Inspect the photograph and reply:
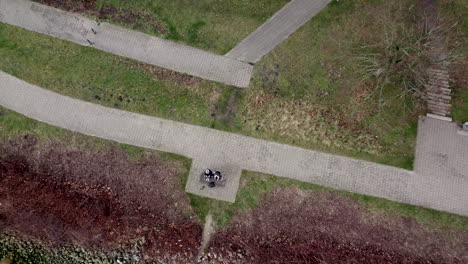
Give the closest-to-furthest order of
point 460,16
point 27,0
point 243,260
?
point 243,260
point 460,16
point 27,0

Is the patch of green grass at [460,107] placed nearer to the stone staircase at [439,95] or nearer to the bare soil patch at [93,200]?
the stone staircase at [439,95]

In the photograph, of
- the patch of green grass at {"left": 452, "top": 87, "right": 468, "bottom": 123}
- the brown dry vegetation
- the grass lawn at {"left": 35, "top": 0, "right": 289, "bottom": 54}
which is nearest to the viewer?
the brown dry vegetation

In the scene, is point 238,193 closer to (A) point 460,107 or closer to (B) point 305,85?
(B) point 305,85

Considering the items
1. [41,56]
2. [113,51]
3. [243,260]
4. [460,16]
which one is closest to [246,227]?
[243,260]

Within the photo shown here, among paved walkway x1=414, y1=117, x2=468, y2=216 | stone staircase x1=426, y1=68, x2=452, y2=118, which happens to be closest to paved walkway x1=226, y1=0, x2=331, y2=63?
stone staircase x1=426, y1=68, x2=452, y2=118

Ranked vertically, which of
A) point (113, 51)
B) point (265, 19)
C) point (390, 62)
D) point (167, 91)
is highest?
point (265, 19)

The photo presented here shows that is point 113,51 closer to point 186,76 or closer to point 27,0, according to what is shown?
point 186,76

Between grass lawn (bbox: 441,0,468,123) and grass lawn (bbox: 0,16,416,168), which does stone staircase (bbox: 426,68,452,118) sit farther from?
grass lawn (bbox: 0,16,416,168)
